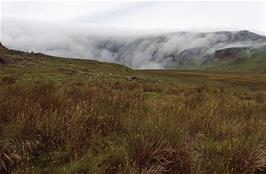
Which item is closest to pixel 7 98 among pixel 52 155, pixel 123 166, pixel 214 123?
pixel 52 155

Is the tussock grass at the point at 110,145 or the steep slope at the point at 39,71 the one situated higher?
the tussock grass at the point at 110,145

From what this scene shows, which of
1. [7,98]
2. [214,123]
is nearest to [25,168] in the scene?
[7,98]

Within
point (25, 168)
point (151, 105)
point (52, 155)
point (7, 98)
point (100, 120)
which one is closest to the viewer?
point (25, 168)

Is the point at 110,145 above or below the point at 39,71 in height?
above

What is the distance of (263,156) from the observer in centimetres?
630

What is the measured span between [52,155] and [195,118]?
→ 3.10 m

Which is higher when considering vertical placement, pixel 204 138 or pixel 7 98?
pixel 7 98

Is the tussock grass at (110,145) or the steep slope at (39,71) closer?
the tussock grass at (110,145)

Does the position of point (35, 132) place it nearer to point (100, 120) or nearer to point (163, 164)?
point (100, 120)

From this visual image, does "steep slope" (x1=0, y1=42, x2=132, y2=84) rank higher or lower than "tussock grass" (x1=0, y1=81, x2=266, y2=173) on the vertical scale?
lower

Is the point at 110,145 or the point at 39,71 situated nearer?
the point at 110,145

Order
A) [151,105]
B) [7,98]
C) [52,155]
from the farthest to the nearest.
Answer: [151,105], [7,98], [52,155]

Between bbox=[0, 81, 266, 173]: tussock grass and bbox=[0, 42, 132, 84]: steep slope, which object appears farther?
bbox=[0, 42, 132, 84]: steep slope

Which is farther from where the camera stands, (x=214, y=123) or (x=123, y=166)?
(x=214, y=123)
